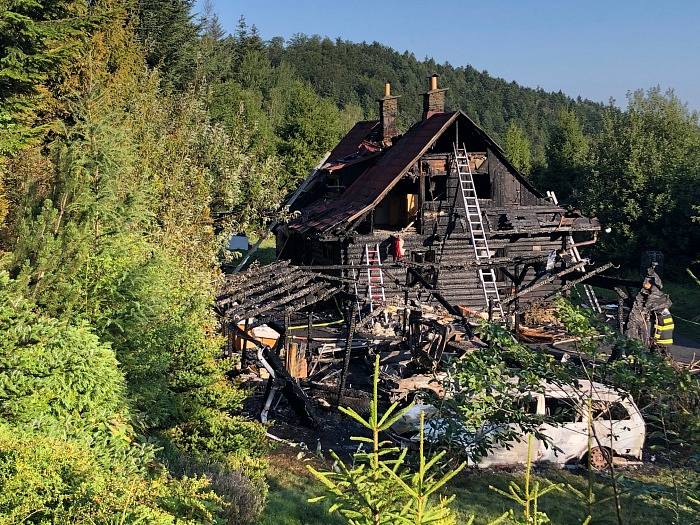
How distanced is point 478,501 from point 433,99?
20642mm

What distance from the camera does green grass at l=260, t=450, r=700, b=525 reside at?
888cm

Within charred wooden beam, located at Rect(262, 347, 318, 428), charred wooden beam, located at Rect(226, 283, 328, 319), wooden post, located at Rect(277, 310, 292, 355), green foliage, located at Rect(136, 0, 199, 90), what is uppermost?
green foliage, located at Rect(136, 0, 199, 90)

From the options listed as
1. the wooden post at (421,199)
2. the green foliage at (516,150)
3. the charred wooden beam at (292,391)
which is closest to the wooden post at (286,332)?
the charred wooden beam at (292,391)

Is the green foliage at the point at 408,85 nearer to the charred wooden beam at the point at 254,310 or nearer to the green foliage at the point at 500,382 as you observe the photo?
the charred wooden beam at the point at 254,310

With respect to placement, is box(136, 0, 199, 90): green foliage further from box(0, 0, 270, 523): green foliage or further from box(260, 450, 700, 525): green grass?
box(260, 450, 700, 525): green grass

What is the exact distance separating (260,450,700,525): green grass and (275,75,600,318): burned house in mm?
10798

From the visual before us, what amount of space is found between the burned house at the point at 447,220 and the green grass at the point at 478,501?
10798 mm

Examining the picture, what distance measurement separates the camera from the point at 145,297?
946 centimetres

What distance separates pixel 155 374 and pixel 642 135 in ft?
132

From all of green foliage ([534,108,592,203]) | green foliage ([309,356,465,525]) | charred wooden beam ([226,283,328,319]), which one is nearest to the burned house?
charred wooden beam ([226,283,328,319])

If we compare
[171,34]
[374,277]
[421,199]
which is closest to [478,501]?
[374,277]

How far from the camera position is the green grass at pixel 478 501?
8.88m

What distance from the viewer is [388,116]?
3053 cm

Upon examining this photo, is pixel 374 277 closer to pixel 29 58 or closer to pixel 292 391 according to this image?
pixel 292 391
